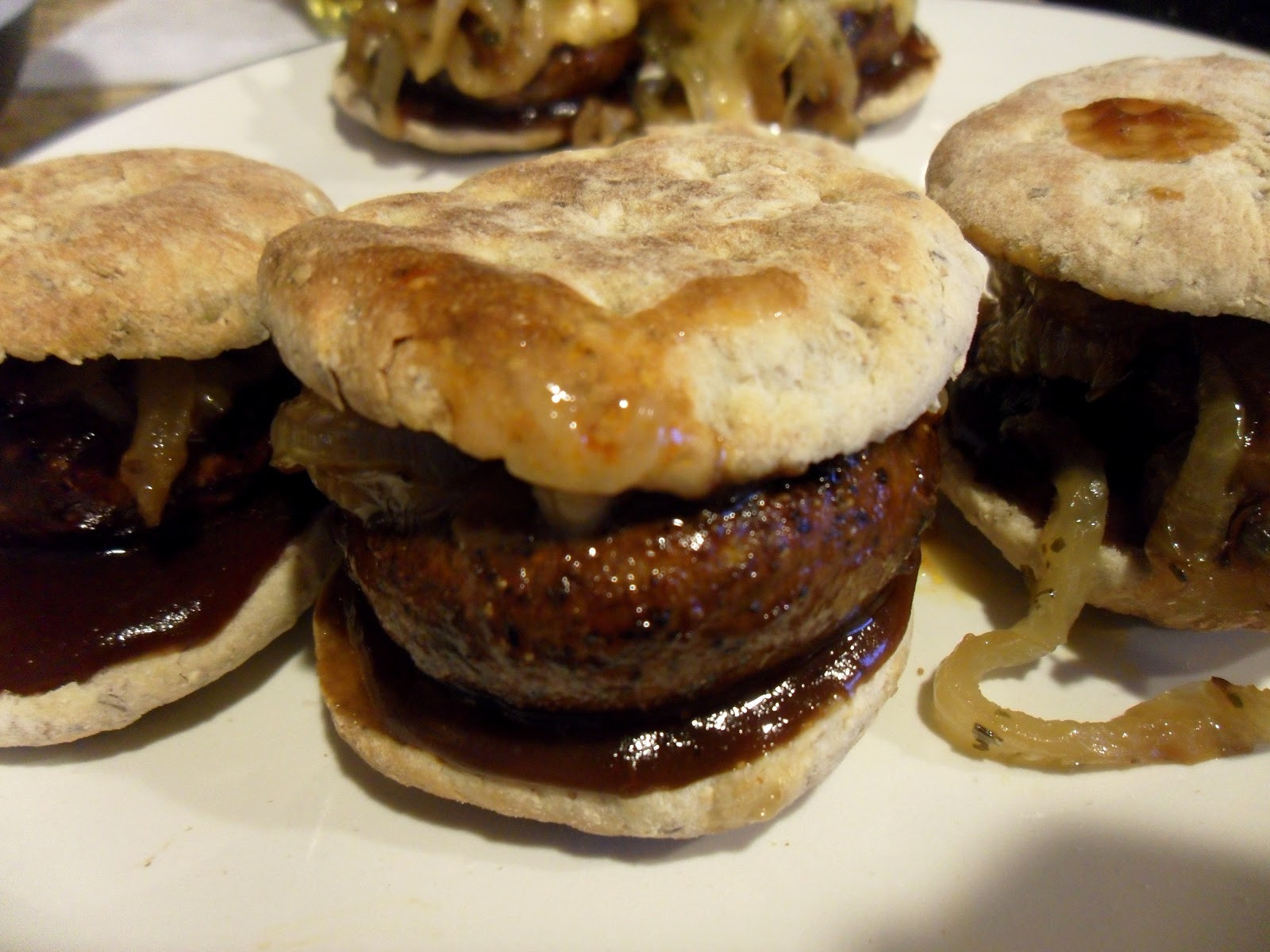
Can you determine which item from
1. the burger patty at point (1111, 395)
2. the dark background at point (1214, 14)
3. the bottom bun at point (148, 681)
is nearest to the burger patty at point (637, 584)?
the bottom bun at point (148, 681)

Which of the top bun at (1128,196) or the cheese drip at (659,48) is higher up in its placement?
the top bun at (1128,196)

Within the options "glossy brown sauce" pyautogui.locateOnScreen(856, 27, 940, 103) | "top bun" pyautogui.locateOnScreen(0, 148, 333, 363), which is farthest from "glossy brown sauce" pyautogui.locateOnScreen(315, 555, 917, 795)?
"glossy brown sauce" pyautogui.locateOnScreen(856, 27, 940, 103)

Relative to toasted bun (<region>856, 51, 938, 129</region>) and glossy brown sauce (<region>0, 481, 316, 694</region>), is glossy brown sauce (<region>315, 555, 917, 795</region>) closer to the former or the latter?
glossy brown sauce (<region>0, 481, 316, 694</region>)

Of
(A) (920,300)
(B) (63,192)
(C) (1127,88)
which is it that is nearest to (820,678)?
(A) (920,300)

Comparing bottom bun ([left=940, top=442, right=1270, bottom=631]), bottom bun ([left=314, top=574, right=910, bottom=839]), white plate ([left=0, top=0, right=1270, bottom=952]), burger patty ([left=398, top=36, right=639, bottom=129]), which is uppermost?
burger patty ([left=398, top=36, right=639, bottom=129])

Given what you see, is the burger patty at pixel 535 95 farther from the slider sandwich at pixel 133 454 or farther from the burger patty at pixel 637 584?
the burger patty at pixel 637 584

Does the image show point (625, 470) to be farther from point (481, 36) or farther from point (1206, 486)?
point (481, 36)

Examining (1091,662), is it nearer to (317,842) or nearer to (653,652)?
(653,652)
